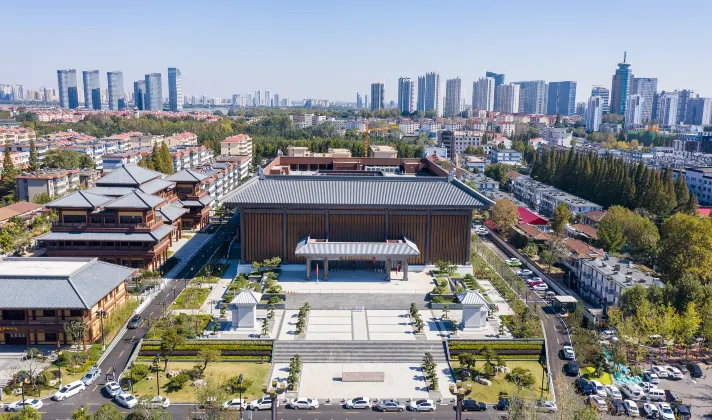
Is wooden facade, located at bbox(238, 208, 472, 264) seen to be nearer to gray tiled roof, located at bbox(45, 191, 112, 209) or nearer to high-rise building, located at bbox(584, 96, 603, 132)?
gray tiled roof, located at bbox(45, 191, 112, 209)

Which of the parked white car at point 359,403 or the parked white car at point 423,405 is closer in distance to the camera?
the parked white car at point 423,405

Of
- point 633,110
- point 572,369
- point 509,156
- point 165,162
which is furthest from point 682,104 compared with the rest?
point 572,369

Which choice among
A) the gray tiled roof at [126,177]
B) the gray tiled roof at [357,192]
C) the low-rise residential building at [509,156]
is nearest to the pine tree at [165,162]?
the gray tiled roof at [126,177]

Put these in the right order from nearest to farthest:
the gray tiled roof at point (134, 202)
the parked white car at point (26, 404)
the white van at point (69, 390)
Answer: the parked white car at point (26, 404)
the white van at point (69, 390)
the gray tiled roof at point (134, 202)

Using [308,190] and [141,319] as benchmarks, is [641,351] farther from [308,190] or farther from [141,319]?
[141,319]

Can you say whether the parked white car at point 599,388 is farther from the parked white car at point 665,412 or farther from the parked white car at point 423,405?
the parked white car at point 423,405

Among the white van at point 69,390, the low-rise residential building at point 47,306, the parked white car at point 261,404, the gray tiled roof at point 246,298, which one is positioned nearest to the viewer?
the parked white car at point 261,404
